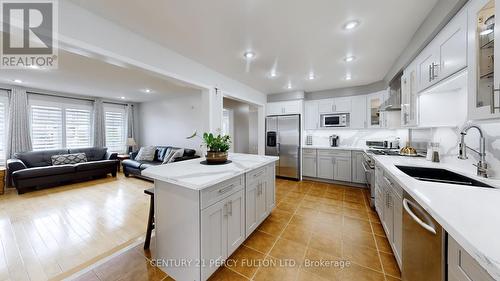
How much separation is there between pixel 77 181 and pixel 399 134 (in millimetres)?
7929

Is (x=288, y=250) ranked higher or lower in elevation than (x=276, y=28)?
lower

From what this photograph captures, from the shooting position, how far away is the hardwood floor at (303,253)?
155 cm

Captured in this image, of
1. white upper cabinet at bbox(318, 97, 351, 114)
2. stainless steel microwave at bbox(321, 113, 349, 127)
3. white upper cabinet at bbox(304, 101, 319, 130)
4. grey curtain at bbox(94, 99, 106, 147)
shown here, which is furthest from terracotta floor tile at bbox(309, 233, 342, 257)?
grey curtain at bbox(94, 99, 106, 147)

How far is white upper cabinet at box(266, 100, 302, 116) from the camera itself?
185 inches

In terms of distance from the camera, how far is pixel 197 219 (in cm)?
133

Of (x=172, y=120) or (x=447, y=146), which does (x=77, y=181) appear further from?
(x=447, y=146)

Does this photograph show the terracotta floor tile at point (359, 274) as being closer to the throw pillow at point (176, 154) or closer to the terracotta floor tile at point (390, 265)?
the terracotta floor tile at point (390, 265)

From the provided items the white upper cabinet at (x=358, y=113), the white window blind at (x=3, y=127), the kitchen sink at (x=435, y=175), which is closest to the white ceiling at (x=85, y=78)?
the white window blind at (x=3, y=127)

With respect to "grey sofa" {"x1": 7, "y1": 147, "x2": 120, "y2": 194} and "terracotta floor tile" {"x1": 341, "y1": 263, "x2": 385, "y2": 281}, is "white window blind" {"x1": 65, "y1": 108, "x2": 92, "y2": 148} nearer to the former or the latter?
"grey sofa" {"x1": 7, "y1": 147, "x2": 120, "y2": 194}

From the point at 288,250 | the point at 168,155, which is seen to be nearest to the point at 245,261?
the point at 288,250

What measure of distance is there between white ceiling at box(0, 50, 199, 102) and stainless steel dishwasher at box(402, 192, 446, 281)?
295 centimetres

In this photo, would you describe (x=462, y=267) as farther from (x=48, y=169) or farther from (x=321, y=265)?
(x=48, y=169)

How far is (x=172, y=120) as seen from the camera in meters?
5.69

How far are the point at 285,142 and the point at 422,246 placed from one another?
3.79m
